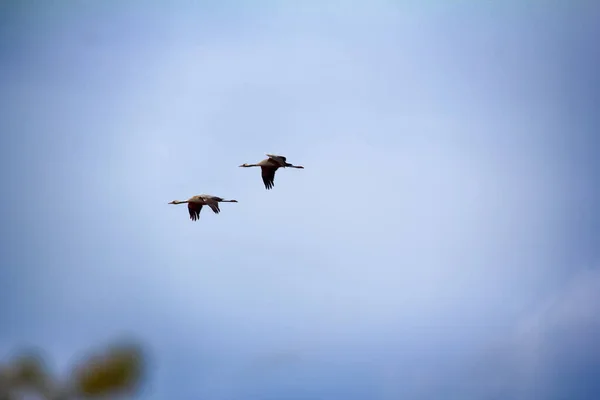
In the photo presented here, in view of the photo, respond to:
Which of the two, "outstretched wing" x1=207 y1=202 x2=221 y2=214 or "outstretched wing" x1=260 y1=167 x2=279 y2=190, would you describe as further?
"outstretched wing" x1=260 y1=167 x2=279 y2=190

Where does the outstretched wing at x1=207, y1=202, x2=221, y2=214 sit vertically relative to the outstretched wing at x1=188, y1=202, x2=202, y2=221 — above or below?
below

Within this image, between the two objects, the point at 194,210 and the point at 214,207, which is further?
the point at 194,210

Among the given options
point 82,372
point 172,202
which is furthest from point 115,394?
point 172,202

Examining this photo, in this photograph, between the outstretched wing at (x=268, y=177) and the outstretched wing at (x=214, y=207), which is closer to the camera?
the outstretched wing at (x=214, y=207)

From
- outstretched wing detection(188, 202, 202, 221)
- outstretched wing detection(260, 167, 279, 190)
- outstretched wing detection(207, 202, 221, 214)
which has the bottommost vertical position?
outstretched wing detection(207, 202, 221, 214)

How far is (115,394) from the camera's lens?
1894 centimetres

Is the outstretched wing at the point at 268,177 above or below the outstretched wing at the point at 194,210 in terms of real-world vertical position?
above

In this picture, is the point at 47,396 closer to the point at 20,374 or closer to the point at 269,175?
the point at 20,374

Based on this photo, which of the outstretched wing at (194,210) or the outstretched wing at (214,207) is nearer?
the outstretched wing at (214,207)

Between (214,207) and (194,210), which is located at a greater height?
(194,210)

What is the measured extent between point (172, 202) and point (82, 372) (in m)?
42.0

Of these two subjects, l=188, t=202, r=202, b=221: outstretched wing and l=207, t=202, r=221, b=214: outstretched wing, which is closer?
l=207, t=202, r=221, b=214: outstretched wing

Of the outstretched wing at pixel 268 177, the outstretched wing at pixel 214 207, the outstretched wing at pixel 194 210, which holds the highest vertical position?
the outstretched wing at pixel 268 177

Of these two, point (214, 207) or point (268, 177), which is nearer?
point (214, 207)
